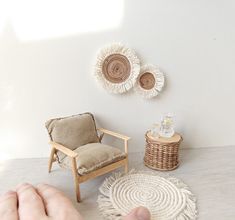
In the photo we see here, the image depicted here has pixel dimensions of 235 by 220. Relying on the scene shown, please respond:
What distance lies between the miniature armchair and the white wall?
0.34 m

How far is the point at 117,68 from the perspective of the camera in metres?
2.86

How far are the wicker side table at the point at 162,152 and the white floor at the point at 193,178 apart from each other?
10 centimetres

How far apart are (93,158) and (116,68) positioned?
112 centimetres

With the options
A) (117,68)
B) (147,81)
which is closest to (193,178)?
(147,81)

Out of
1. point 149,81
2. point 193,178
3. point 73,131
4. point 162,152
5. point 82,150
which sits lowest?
point 193,178

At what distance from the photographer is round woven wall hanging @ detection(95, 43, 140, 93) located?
279cm

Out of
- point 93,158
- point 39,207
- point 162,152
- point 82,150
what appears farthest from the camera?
point 162,152

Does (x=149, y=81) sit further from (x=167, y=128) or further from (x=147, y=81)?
(x=167, y=128)

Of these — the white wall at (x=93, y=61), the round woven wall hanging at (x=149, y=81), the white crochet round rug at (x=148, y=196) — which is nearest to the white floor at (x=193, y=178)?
the white crochet round rug at (x=148, y=196)

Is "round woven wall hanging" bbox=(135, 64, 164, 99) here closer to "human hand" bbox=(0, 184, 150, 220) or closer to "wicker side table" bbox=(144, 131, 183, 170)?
"wicker side table" bbox=(144, 131, 183, 170)

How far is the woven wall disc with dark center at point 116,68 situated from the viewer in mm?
2832

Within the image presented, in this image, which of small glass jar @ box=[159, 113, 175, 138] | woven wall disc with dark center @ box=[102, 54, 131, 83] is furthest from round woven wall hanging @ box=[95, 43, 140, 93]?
small glass jar @ box=[159, 113, 175, 138]

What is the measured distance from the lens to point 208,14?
2891 mm

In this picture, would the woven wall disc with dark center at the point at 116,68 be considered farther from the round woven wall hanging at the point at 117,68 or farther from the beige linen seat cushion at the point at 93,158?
the beige linen seat cushion at the point at 93,158
